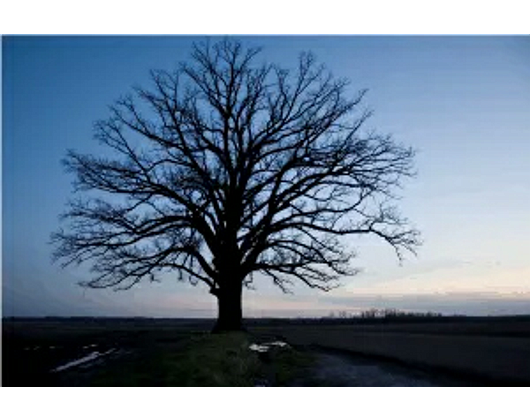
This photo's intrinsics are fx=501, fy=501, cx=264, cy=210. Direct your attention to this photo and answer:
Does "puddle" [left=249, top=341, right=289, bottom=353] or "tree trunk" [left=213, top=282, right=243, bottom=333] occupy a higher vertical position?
"tree trunk" [left=213, top=282, right=243, bottom=333]

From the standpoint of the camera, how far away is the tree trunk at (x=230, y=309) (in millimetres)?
22500

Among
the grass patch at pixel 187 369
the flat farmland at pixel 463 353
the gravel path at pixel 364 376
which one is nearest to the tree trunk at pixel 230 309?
the flat farmland at pixel 463 353

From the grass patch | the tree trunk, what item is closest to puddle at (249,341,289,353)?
the grass patch

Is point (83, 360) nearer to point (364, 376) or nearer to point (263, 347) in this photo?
point (263, 347)

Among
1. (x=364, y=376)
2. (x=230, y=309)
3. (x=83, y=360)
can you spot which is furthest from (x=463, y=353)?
(x=83, y=360)

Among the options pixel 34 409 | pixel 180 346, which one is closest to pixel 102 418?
pixel 34 409

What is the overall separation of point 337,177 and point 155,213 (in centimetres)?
828

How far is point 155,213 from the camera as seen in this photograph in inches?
876

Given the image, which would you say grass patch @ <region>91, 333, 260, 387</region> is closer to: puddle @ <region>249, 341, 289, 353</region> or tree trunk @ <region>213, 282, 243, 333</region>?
puddle @ <region>249, 341, 289, 353</region>

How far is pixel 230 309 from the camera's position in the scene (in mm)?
22516

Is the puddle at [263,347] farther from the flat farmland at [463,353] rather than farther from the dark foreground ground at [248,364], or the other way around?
the flat farmland at [463,353]

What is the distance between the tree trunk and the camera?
22.5m
